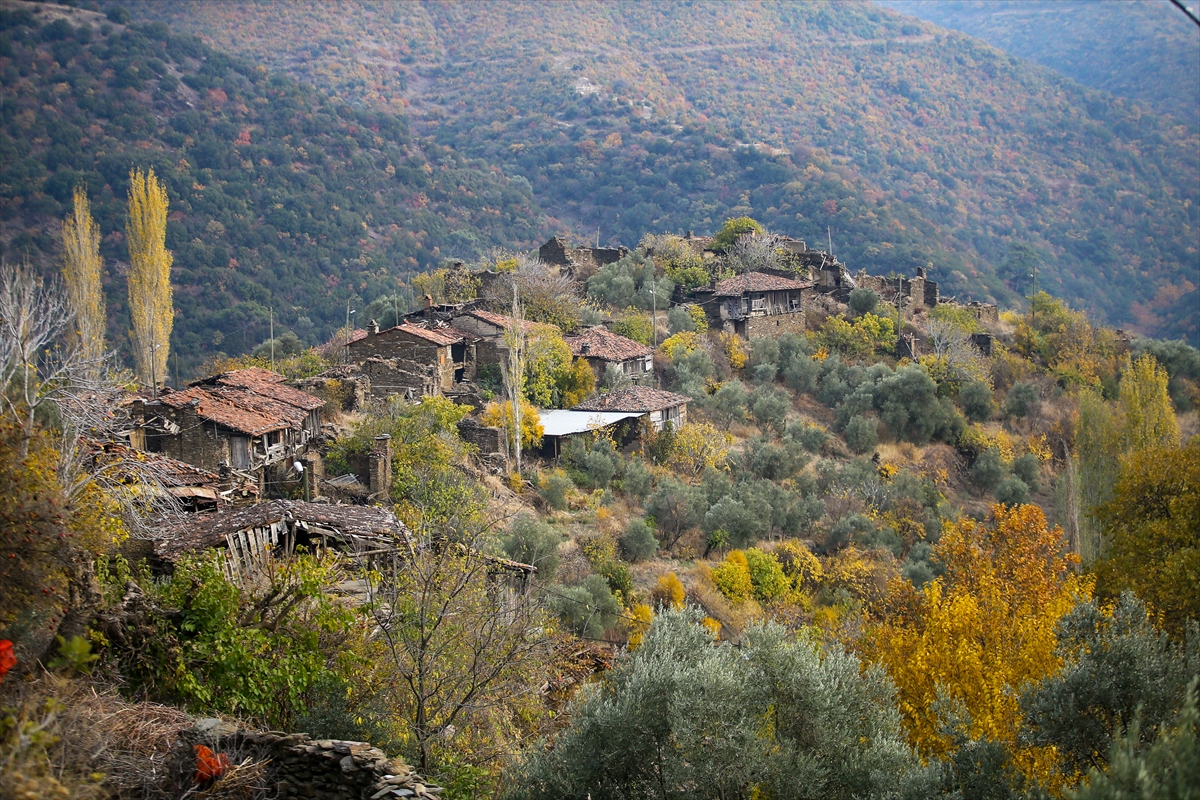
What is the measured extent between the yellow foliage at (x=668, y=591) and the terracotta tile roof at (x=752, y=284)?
22.2 m

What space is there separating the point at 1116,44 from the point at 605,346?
492ft

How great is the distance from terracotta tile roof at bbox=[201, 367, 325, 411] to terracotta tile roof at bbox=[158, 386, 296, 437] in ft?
4.28

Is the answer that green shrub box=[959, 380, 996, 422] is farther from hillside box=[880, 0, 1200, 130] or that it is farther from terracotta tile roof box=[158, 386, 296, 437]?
hillside box=[880, 0, 1200, 130]

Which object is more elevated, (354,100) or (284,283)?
(354,100)

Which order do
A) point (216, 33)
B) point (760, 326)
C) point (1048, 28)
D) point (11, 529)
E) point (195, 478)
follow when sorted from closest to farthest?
point (11, 529), point (195, 478), point (760, 326), point (216, 33), point (1048, 28)

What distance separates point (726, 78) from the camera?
5354 inches

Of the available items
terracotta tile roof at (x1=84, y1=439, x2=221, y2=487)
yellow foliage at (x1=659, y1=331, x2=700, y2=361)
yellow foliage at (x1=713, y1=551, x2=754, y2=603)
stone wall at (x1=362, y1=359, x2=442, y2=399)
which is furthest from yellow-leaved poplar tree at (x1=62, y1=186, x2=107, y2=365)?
yellow foliage at (x1=713, y1=551, x2=754, y2=603)

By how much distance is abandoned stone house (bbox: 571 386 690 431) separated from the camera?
1335 inches

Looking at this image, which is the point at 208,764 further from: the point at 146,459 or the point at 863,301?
the point at 863,301

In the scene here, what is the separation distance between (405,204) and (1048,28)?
141 meters

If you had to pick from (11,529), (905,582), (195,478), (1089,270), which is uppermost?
(11,529)

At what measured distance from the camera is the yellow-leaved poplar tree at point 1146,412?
3469 centimetres

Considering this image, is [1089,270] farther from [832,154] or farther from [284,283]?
[284,283]

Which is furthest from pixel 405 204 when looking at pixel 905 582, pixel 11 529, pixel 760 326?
pixel 11 529
